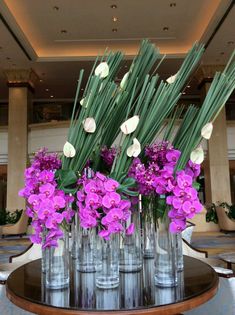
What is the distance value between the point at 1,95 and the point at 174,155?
14.8 metres

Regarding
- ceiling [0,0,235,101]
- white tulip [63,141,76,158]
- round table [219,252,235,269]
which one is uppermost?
ceiling [0,0,235,101]

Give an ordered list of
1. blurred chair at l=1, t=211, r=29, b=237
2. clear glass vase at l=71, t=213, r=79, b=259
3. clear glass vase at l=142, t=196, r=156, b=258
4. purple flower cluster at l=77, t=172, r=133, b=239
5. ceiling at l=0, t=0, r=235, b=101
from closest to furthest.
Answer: purple flower cluster at l=77, t=172, r=133, b=239 → clear glass vase at l=142, t=196, r=156, b=258 → clear glass vase at l=71, t=213, r=79, b=259 → ceiling at l=0, t=0, r=235, b=101 → blurred chair at l=1, t=211, r=29, b=237

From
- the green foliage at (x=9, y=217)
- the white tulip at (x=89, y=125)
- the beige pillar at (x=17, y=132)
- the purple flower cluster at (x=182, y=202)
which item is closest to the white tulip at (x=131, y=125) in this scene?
the white tulip at (x=89, y=125)

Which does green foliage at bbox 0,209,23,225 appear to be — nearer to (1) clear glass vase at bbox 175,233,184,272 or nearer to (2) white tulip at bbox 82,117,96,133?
(1) clear glass vase at bbox 175,233,184,272

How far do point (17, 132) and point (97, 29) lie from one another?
4.60m

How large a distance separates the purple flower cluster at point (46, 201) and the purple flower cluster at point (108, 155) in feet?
0.75

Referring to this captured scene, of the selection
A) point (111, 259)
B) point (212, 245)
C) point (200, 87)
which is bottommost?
point (212, 245)

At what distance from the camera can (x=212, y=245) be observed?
848 centimetres

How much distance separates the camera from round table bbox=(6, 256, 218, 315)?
130 centimetres

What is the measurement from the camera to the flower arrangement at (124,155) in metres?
1.44

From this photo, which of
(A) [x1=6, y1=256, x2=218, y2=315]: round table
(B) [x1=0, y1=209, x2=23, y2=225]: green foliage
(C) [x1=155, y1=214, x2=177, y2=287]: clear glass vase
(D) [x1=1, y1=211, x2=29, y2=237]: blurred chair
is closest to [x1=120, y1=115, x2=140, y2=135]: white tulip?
(C) [x1=155, y1=214, x2=177, y2=287]: clear glass vase

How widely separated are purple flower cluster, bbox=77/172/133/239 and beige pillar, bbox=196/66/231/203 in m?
11.5

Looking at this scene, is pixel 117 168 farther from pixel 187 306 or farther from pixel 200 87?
pixel 200 87

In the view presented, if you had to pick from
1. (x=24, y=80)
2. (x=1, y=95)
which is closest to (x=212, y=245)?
(x=24, y=80)
